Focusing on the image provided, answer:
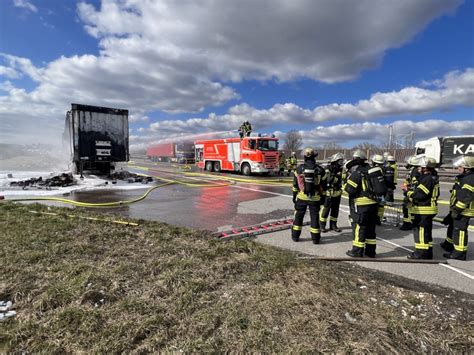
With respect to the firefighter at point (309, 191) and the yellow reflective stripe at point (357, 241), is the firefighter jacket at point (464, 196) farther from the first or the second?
the firefighter at point (309, 191)

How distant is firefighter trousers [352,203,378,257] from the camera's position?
3.96m

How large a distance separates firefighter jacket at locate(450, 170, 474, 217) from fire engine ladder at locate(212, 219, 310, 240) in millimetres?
2715

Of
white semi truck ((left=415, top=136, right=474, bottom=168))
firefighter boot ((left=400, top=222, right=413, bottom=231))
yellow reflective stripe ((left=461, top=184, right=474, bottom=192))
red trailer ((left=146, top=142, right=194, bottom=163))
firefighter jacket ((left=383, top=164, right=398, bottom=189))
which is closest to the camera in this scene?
yellow reflective stripe ((left=461, top=184, right=474, bottom=192))

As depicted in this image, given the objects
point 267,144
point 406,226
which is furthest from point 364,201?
point 267,144

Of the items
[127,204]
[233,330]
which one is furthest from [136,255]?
[127,204]

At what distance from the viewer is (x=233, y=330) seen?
7.09 ft

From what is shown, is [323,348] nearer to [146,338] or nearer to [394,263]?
[146,338]

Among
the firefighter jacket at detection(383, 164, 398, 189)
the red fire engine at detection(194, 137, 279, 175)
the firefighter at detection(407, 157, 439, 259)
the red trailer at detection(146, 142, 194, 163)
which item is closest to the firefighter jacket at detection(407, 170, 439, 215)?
the firefighter at detection(407, 157, 439, 259)

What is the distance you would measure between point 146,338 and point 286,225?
13.2 feet

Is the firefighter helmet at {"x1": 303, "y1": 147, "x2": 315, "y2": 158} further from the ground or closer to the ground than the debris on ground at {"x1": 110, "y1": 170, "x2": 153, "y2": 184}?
further from the ground

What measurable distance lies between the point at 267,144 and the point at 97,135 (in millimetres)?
10033

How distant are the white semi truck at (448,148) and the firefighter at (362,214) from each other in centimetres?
2015

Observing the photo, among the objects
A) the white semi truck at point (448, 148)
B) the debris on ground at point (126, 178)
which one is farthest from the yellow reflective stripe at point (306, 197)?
the white semi truck at point (448, 148)

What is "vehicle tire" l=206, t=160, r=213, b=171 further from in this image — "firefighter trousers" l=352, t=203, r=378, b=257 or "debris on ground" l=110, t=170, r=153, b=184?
"firefighter trousers" l=352, t=203, r=378, b=257
